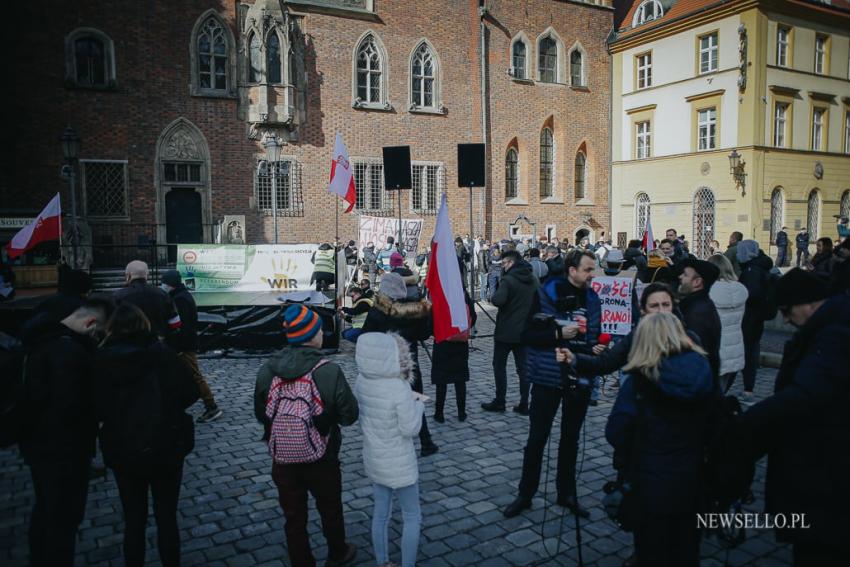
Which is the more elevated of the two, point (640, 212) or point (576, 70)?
point (576, 70)

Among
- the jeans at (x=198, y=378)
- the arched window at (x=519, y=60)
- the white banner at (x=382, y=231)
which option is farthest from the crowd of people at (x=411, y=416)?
the arched window at (x=519, y=60)

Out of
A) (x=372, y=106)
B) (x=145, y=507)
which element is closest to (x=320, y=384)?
(x=145, y=507)

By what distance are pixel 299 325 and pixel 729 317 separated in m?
5.08

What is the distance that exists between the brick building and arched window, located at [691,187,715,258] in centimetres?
486

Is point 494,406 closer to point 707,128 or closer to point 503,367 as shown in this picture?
point 503,367

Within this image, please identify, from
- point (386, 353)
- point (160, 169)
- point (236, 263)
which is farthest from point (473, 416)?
point (160, 169)

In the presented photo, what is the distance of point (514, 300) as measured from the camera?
7.41m

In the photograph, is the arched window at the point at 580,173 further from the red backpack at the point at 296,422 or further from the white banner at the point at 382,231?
the red backpack at the point at 296,422

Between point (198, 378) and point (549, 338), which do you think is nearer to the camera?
point (549, 338)

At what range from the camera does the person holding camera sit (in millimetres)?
4574

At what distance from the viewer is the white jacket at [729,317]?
661 cm

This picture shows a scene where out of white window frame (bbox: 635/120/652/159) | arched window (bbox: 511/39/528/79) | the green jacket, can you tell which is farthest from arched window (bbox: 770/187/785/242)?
the green jacket

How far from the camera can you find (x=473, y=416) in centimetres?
740

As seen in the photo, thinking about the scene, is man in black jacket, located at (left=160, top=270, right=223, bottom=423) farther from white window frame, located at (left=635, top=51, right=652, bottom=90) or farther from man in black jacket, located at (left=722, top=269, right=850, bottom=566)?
white window frame, located at (left=635, top=51, right=652, bottom=90)
